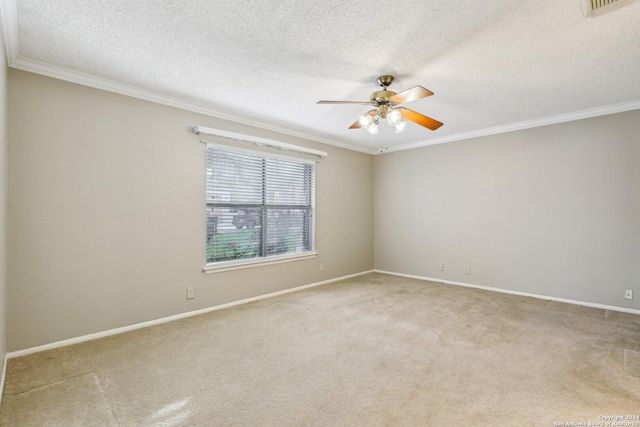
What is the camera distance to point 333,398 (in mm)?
1910

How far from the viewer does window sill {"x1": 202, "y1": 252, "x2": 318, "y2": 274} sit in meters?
3.64

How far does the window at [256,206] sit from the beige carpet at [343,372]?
2.99 feet

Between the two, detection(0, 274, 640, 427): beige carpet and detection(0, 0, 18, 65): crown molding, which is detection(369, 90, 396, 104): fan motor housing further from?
detection(0, 0, 18, 65): crown molding

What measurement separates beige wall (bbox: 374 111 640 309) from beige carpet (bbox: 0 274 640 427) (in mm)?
707

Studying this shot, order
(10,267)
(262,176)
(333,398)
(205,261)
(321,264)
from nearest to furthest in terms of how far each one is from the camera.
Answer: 1. (333,398)
2. (10,267)
3. (205,261)
4. (262,176)
5. (321,264)

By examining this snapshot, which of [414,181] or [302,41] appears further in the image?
[414,181]

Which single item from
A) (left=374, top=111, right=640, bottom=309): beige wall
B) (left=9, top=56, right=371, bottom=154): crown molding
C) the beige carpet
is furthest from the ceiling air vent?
(left=9, top=56, right=371, bottom=154): crown molding

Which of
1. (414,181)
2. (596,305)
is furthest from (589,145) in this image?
(414,181)

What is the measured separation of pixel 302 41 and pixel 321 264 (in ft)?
11.4

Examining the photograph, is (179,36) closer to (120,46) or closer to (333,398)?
(120,46)

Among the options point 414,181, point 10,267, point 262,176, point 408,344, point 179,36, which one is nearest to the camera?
point 179,36

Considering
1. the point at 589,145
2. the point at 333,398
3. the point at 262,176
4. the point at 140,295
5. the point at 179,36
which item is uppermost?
the point at 179,36

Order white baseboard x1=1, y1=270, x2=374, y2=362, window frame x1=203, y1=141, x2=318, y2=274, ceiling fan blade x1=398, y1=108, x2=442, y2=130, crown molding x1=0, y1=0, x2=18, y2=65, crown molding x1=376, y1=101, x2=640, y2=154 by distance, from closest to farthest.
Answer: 1. crown molding x1=0, y1=0, x2=18, y2=65
2. white baseboard x1=1, y1=270, x2=374, y2=362
3. ceiling fan blade x1=398, y1=108, x2=442, y2=130
4. crown molding x1=376, y1=101, x2=640, y2=154
5. window frame x1=203, y1=141, x2=318, y2=274

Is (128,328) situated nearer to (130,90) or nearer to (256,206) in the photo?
(256,206)
